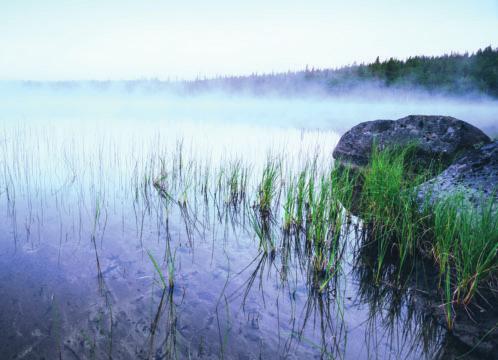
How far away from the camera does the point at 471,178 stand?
333cm

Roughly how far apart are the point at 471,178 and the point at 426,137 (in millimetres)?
2876

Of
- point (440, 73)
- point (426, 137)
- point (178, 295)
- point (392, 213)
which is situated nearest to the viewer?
point (178, 295)

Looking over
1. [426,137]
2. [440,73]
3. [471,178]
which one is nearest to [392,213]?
[471,178]

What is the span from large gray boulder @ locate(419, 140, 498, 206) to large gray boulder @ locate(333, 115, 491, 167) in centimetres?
158

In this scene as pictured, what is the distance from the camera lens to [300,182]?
3.68 metres

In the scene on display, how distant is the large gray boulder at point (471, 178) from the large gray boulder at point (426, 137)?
5.19 feet

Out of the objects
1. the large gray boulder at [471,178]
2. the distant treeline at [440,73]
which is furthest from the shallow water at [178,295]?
the distant treeline at [440,73]

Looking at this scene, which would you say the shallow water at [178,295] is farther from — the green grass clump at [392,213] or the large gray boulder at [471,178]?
the large gray boulder at [471,178]

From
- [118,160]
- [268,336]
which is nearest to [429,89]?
[118,160]

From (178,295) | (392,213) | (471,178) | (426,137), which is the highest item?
(426,137)

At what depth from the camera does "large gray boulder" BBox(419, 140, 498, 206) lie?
314 cm

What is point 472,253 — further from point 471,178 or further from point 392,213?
point 471,178

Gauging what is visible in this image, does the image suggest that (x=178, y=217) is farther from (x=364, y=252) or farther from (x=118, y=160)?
(x=118, y=160)

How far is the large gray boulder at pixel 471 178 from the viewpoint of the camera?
3.14 metres
